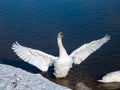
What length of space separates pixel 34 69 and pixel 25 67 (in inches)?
16.1

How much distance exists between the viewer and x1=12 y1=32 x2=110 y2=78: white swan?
1458cm

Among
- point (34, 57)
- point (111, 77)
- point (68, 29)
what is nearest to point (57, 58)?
point (34, 57)

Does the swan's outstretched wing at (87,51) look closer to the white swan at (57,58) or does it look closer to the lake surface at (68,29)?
the white swan at (57,58)

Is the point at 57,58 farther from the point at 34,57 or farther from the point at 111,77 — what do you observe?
the point at 111,77

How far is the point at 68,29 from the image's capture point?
19.8 metres

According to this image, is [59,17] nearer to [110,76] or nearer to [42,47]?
[42,47]

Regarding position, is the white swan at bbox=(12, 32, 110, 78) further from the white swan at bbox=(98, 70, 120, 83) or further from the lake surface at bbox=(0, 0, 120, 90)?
the white swan at bbox=(98, 70, 120, 83)

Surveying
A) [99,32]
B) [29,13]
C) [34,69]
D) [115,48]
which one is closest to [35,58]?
[34,69]

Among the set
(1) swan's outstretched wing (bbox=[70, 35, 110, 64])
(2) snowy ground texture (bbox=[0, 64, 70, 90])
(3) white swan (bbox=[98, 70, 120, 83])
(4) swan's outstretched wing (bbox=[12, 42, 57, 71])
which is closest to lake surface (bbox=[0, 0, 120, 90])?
(3) white swan (bbox=[98, 70, 120, 83])

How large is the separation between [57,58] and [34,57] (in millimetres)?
1027

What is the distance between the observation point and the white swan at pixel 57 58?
14.6 m

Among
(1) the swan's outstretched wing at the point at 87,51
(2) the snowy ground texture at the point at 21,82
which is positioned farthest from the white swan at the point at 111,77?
(2) the snowy ground texture at the point at 21,82

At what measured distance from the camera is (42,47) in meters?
18.1

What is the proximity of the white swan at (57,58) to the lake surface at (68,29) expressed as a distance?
0.46 meters
